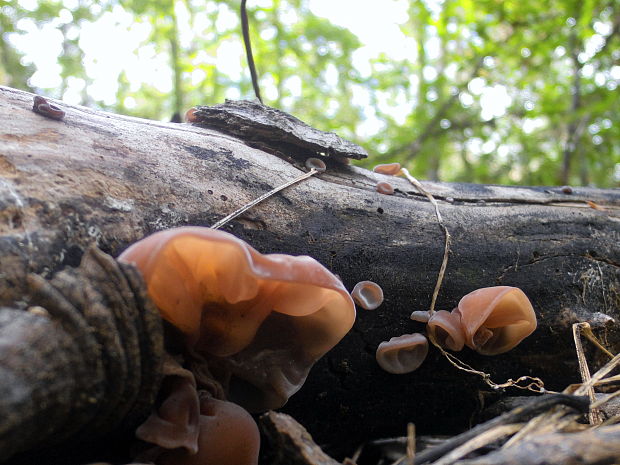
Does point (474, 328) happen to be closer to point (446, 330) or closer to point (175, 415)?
point (446, 330)

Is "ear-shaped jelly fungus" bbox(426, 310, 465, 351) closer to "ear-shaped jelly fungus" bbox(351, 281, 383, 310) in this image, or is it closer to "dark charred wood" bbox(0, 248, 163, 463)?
"ear-shaped jelly fungus" bbox(351, 281, 383, 310)

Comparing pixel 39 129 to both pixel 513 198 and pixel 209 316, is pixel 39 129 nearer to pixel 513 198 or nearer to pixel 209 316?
pixel 209 316

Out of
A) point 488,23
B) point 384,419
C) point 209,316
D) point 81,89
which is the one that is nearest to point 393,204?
point 384,419

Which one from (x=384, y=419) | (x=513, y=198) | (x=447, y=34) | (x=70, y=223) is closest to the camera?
(x=70, y=223)

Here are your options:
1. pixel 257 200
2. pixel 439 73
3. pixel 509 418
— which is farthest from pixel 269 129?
pixel 439 73

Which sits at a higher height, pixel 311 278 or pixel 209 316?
pixel 311 278

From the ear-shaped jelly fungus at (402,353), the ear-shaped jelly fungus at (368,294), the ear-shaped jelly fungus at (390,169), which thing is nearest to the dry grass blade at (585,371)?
the ear-shaped jelly fungus at (402,353)

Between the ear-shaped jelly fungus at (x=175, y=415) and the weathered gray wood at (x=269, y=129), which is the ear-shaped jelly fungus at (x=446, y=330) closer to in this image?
the weathered gray wood at (x=269, y=129)
